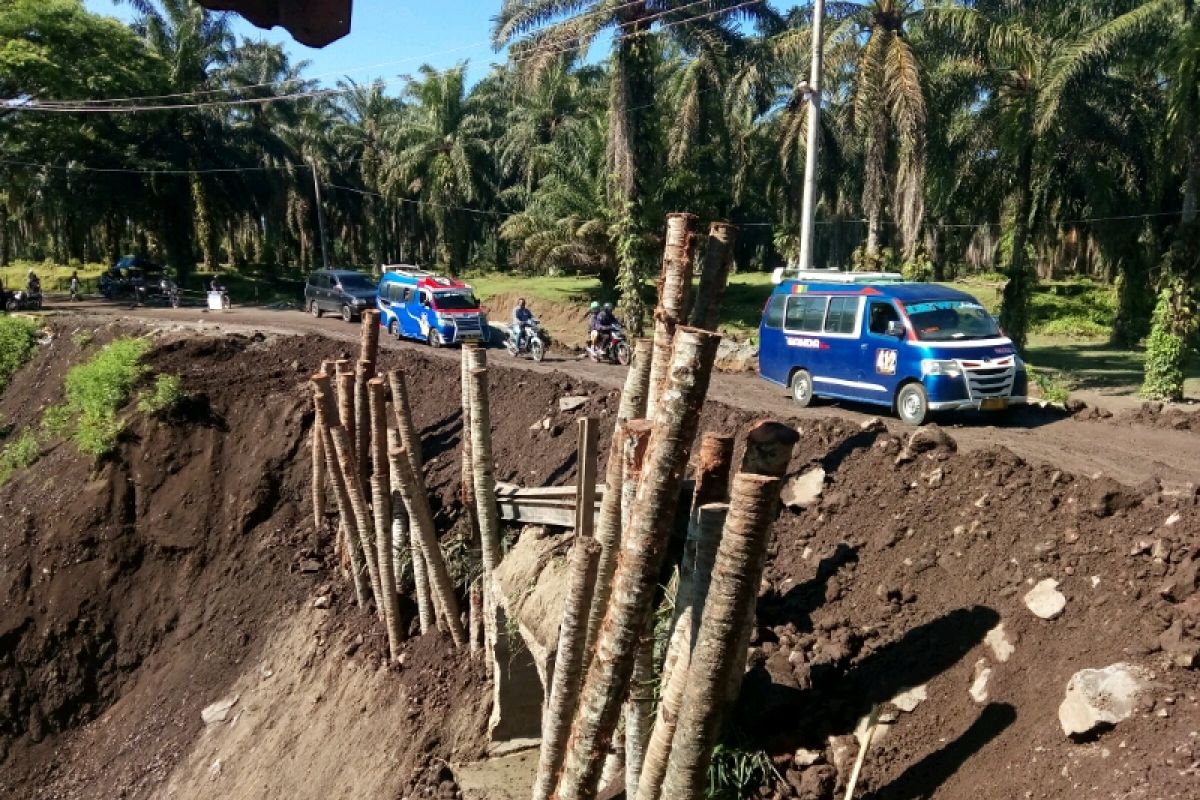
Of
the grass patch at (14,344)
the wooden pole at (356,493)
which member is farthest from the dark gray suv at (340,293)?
the wooden pole at (356,493)

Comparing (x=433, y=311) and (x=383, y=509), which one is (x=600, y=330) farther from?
(x=383, y=509)

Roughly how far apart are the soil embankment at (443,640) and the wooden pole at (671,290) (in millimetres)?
2648

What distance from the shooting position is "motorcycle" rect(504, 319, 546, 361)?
776 inches

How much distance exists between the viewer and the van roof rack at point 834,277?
1342 cm

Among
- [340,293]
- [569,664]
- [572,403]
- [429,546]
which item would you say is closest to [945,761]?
[569,664]

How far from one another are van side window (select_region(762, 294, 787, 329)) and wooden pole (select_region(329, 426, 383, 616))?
734cm

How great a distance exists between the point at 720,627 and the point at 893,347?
9.19m

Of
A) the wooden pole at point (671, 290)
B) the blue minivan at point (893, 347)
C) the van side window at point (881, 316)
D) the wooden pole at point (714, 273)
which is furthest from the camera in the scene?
the van side window at point (881, 316)

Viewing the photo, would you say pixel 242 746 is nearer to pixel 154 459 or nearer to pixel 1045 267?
pixel 154 459

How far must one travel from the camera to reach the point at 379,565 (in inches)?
388

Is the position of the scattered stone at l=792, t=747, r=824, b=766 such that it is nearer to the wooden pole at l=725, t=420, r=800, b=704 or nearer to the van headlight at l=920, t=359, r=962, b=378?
the wooden pole at l=725, t=420, r=800, b=704

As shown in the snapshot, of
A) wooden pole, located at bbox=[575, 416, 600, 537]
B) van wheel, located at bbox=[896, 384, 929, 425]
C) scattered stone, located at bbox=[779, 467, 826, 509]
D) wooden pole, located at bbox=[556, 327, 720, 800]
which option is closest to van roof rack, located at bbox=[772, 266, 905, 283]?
van wheel, located at bbox=[896, 384, 929, 425]

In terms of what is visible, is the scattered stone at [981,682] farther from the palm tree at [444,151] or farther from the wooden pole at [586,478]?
the palm tree at [444,151]

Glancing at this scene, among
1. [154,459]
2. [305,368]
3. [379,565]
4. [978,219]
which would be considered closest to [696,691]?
[379,565]
